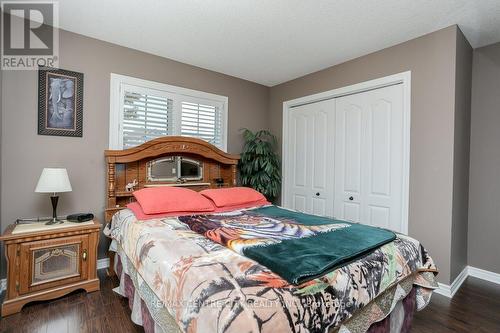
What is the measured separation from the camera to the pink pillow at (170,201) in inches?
92.9

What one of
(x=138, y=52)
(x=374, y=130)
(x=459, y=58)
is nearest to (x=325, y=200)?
(x=374, y=130)

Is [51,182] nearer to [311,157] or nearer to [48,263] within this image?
[48,263]

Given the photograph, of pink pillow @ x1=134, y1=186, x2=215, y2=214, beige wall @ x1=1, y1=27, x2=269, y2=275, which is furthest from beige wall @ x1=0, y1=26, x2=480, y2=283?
pink pillow @ x1=134, y1=186, x2=215, y2=214

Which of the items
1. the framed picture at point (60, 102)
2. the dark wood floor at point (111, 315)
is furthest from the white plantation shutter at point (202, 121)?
the dark wood floor at point (111, 315)

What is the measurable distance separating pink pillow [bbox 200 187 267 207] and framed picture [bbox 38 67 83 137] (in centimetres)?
158

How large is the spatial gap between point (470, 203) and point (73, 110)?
15.1 feet

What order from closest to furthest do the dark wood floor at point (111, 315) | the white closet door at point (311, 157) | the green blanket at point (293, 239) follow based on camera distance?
the green blanket at point (293, 239) → the dark wood floor at point (111, 315) → the white closet door at point (311, 157)

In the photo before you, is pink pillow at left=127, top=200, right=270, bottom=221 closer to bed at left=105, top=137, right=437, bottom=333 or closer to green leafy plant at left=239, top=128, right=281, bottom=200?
bed at left=105, top=137, right=437, bottom=333

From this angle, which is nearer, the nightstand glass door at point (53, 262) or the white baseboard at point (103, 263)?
the nightstand glass door at point (53, 262)

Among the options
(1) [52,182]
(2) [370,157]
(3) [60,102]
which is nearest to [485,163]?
(2) [370,157]

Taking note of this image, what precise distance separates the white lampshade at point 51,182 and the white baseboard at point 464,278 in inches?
147

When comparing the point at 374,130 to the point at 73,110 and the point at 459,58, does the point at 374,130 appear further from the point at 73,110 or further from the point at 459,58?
the point at 73,110

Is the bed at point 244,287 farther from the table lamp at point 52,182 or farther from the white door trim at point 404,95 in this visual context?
A: the white door trim at point 404,95

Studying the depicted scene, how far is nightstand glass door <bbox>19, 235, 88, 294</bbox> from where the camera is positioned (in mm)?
2055
